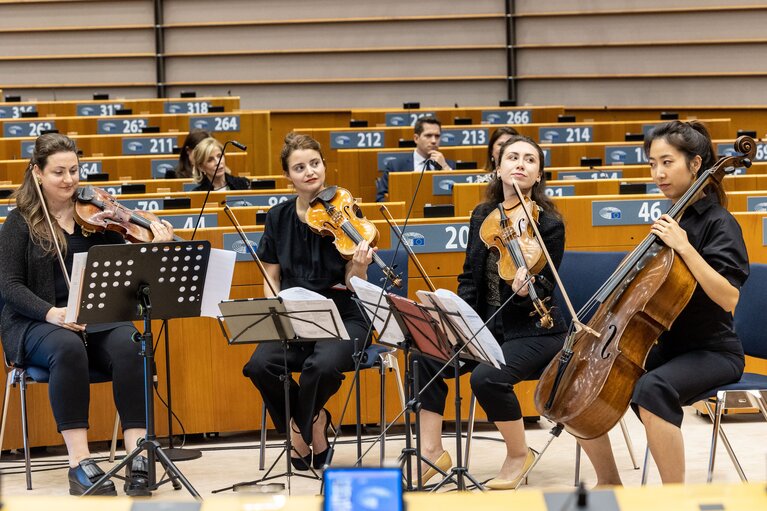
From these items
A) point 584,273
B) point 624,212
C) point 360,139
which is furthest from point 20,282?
point 360,139

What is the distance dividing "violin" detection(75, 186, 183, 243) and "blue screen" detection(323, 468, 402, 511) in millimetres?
2308

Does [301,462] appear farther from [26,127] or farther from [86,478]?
[26,127]

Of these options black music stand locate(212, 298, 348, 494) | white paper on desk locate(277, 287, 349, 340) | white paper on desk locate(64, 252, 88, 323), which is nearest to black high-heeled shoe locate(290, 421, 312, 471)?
black music stand locate(212, 298, 348, 494)

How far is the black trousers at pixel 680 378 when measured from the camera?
296 centimetres

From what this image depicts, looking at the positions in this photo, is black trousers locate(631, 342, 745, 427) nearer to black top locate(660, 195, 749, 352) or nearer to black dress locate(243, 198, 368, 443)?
black top locate(660, 195, 749, 352)

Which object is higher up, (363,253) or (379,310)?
(363,253)

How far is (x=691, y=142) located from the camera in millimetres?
3055

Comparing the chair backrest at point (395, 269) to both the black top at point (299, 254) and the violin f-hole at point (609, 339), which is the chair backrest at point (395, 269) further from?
the violin f-hole at point (609, 339)

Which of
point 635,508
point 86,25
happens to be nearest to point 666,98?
point 86,25

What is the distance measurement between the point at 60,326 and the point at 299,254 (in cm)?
86

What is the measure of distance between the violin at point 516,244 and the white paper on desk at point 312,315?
0.56 metres

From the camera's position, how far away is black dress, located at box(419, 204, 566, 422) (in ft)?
11.4

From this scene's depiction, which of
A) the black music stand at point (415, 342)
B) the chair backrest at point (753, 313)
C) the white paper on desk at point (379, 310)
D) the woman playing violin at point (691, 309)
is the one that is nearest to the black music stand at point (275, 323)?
the white paper on desk at point (379, 310)

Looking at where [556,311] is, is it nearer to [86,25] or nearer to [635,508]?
[635,508]
